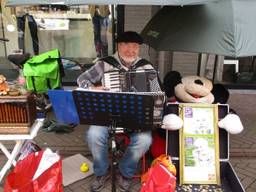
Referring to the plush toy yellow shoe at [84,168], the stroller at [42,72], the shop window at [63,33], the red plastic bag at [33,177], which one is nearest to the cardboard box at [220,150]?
the plush toy yellow shoe at [84,168]

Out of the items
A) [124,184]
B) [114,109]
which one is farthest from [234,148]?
[114,109]

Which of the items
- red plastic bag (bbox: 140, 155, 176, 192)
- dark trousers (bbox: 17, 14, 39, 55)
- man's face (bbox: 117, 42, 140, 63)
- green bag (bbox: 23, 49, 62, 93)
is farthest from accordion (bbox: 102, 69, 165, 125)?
dark trousers (bbox: 17, 14, 39, 55)

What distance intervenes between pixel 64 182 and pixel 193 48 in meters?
1.76

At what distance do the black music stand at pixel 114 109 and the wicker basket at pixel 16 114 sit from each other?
58 centimetres

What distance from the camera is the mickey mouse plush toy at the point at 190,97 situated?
295 centimetres

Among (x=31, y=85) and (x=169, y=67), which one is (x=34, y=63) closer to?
(x=31, y=85)

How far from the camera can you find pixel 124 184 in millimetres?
3076

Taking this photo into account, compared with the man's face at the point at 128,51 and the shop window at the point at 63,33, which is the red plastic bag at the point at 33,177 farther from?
the shop window at the point at 63,33

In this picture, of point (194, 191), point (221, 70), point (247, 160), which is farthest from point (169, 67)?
point (194, 191)

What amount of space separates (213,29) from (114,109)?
108cm

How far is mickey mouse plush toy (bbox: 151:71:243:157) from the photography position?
2.95 m

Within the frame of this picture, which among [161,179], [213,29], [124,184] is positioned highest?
[213,29]

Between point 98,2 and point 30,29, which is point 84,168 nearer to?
point 98,2

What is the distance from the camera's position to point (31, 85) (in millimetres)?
3932
